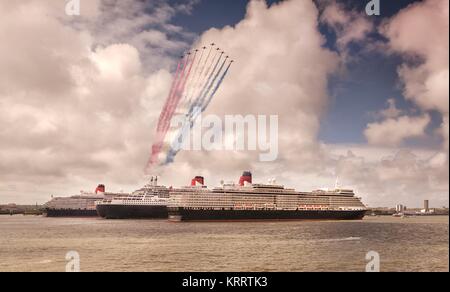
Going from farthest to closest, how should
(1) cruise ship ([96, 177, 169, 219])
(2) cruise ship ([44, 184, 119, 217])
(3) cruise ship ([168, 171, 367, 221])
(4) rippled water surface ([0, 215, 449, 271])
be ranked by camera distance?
(2) cruise ship ([44, 184, 119, 217]) → (1) cruise ship ([96, 177, 169, 219]) → (3) cruise ship ([168, 171, 367, 221]) → (4) rippled water surface ([0, 215, 449, 271])

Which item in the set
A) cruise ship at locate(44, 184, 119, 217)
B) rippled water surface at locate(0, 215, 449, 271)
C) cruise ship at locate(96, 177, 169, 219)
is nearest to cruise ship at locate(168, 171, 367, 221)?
cruise ship at locate(96, 177, 169, 219)

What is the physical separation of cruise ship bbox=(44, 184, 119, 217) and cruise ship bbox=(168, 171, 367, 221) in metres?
53.2

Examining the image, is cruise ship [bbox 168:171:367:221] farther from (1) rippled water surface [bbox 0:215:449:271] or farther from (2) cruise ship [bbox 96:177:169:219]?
(1) rippled water surface [bbox 0:215:449:271]

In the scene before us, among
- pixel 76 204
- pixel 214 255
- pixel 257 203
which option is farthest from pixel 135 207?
pixel 214 255

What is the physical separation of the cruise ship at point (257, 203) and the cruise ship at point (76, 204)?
5318cm

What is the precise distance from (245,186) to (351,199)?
118ft

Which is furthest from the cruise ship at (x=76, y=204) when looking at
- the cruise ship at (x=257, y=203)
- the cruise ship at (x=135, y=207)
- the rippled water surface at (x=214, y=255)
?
the rippled water surface at (x=214, y=255)

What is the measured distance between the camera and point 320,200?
118m

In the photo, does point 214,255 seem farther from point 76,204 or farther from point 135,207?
point 76,204

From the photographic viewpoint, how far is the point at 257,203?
106 m

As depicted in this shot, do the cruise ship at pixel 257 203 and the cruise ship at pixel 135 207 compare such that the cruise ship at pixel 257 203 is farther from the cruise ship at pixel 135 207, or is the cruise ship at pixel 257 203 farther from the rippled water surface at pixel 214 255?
the rippled water surface at pixel 214 255

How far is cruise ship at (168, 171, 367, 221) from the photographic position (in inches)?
3762

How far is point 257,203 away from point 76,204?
2902 inches
